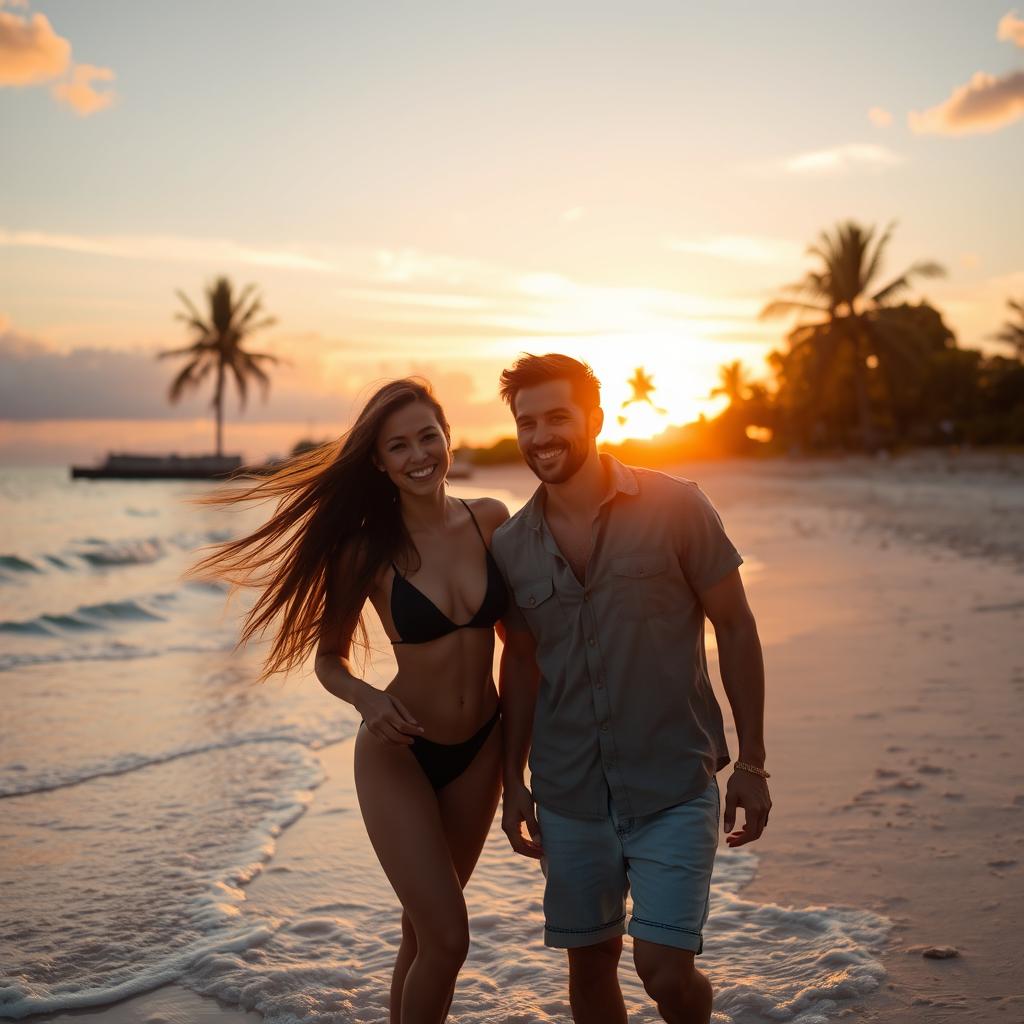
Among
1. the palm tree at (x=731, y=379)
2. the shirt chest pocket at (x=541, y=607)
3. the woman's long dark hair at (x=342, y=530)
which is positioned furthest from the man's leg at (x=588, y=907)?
the palm tree at (x=731, y=379)

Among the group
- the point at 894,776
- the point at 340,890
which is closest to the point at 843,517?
the point at 894,776

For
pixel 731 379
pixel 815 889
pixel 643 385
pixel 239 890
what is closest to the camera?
pixel 815 889

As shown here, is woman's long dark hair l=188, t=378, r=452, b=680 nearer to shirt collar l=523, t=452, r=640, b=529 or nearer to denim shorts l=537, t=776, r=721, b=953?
shirt collar l=523, t=452, r=640, b=529

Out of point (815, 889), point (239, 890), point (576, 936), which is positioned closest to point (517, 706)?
point (576, 936)

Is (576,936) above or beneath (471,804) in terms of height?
beneath

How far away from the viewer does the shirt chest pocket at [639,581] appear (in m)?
3.13

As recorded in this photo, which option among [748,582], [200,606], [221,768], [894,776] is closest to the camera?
[894,776]

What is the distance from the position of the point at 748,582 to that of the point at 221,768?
A: 9106 mm

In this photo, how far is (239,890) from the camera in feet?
17.3

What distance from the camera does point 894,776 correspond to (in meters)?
5.86

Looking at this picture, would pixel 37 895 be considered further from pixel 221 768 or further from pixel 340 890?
pixel 221 768

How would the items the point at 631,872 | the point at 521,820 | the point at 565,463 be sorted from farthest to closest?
1. the point at 521,820
2. the point at 565,463
3. the point at 631,872

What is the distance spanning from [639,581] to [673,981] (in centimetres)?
107

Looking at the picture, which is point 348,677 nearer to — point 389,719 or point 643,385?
point 389,719
